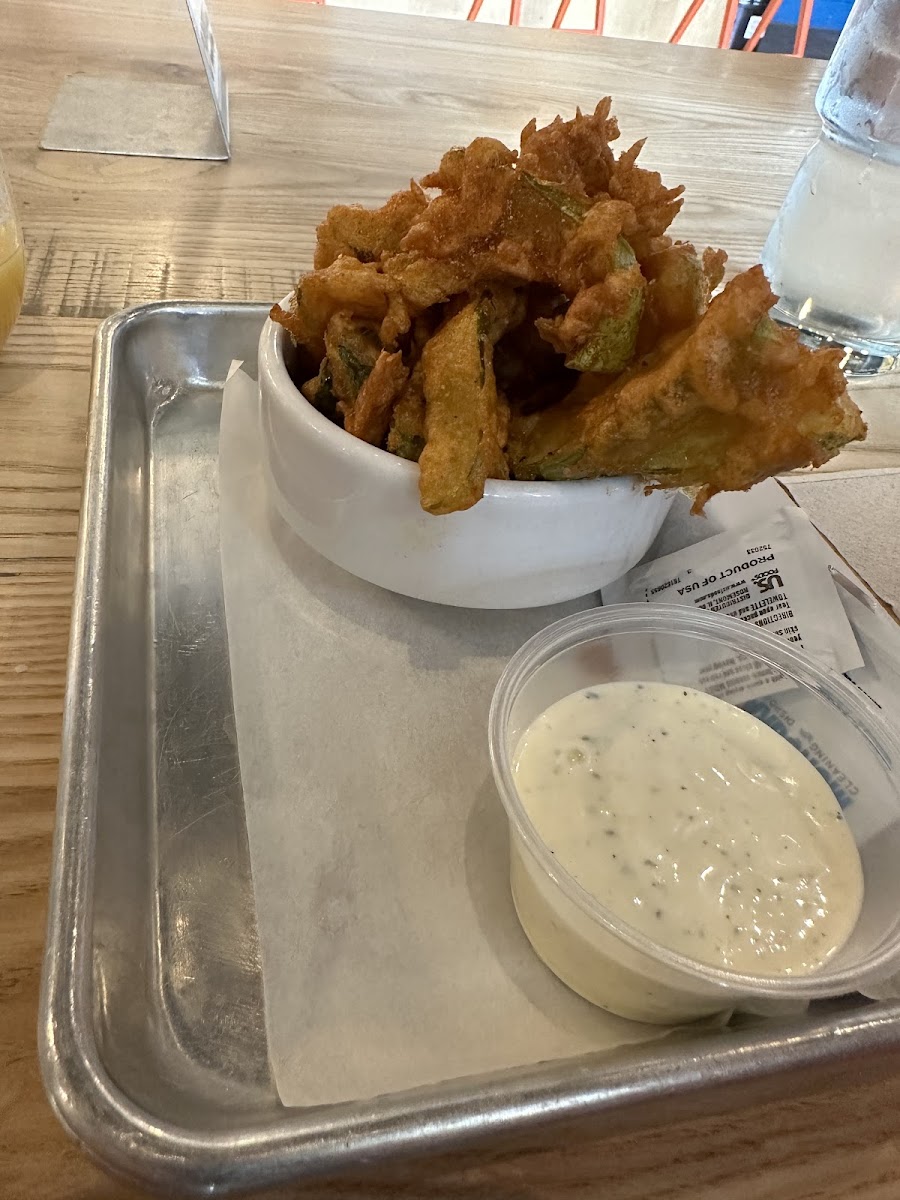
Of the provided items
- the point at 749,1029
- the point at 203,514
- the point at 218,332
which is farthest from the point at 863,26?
the point at 749,1029

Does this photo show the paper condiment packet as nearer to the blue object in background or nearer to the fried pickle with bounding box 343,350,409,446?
the fried pickle with bounding box 343,350,409,446

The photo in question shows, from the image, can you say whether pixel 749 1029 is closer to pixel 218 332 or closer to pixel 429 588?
pixel 429 588

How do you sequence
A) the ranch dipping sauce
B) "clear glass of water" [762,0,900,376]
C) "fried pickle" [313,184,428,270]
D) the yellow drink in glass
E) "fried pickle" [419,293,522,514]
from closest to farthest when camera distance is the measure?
the ranch dipping sauce, "fried pickle" [419,293,522,514], "fried pickle" [313,184,428,270], the yellow drink in glass, "clear glass of water" [762,0,900,376]

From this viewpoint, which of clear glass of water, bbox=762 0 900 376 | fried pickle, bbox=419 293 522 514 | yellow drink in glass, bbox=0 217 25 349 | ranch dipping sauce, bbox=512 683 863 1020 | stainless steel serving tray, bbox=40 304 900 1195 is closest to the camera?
stainless steel serving tray, bbox=40 304 900 1195

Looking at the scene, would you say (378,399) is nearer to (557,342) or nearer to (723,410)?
(557,342)

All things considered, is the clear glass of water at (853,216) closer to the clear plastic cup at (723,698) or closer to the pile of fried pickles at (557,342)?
the pile of fried pickles at (557,342)

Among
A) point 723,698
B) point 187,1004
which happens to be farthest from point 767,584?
point 187,1004

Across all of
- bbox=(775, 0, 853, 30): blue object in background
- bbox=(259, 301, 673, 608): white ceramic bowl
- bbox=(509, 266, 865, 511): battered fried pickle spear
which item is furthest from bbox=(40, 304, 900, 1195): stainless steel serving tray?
bbox=(775, 0, 853, 30): blue object in background
